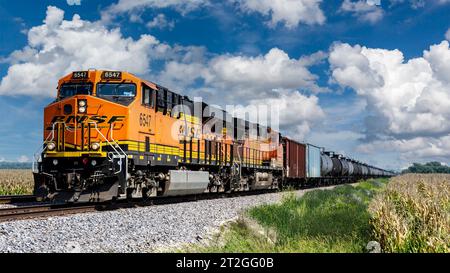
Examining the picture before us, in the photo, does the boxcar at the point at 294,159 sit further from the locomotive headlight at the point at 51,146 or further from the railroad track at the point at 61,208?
the locomotive headlight at the point at 51,146

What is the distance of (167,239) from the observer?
31.9ft

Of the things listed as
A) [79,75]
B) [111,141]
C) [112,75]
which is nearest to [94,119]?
[111,141]

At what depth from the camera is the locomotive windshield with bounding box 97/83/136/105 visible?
1553 cm

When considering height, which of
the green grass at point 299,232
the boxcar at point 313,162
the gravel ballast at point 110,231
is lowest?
the green grass at point 299,232

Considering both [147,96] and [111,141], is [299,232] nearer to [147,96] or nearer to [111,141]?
[111,141]

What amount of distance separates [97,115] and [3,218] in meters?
4.40

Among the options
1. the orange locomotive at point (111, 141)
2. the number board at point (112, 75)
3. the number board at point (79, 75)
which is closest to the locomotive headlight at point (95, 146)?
the orange locomotive at point (111, 141)

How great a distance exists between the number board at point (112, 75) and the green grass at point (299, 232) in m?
5.93

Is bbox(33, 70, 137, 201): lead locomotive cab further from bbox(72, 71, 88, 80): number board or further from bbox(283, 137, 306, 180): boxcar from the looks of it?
bbox(283, 137, 306, 180): boxcar

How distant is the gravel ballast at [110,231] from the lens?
8633mm

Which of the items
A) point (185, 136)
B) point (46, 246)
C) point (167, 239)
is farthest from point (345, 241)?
point (185, 136)

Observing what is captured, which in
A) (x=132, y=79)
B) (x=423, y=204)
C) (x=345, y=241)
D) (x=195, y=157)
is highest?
(x=132, y=79)

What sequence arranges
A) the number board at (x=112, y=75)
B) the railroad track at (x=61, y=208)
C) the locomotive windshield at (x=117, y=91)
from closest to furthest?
1. the railroad track at (x=61, y=208)
2. the locomotive windshield at (x=117, y=91)
3. the number board at (x=112, y=75)

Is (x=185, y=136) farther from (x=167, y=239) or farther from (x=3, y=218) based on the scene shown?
(x=167, y=239)
